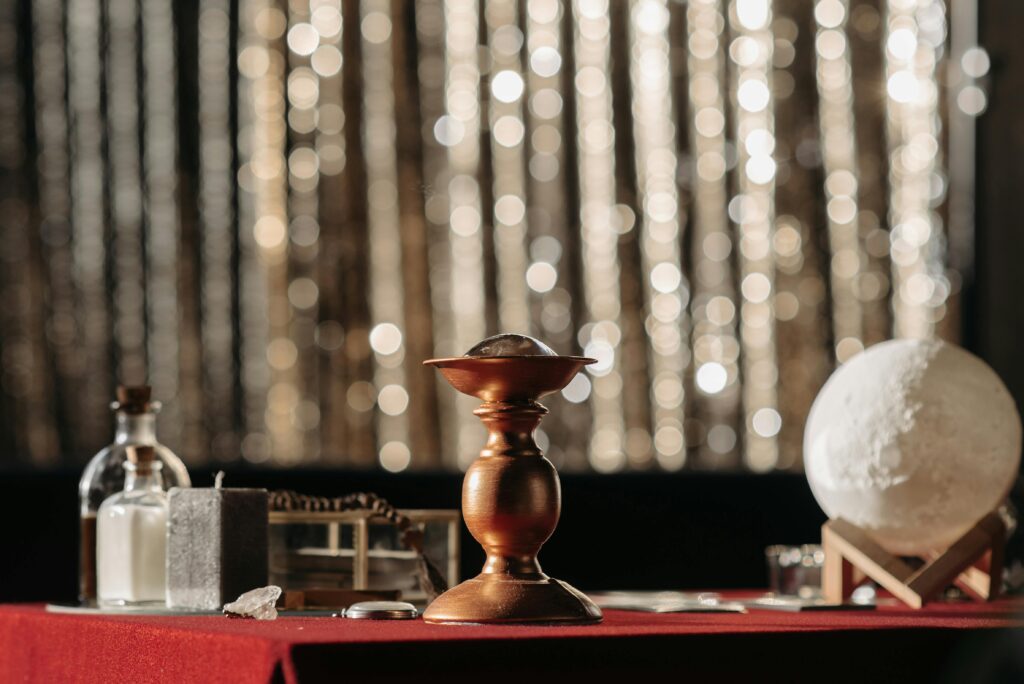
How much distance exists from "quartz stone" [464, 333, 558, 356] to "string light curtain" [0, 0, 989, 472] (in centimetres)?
227

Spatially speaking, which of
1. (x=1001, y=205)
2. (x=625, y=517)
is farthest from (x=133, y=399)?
(x=1001, y=205)

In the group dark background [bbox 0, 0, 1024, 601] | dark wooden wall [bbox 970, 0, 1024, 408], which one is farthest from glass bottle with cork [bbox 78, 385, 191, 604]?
dark wooden wall [bbox 970, 0, 1024, 408]

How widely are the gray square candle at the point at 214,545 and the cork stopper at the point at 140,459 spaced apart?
109 millimetres

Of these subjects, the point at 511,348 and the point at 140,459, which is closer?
the point at 511,348

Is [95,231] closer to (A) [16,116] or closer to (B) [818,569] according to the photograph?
(A) [16,116]

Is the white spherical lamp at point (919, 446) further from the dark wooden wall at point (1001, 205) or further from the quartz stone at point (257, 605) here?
the dark wooden wall at point (1001, 205)

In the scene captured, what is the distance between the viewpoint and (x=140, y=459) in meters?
1.26

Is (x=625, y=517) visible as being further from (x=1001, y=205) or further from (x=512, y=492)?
(x=512, y=492)

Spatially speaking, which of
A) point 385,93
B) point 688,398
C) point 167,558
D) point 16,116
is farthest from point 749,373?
point 167,558

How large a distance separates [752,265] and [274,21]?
1.17 m

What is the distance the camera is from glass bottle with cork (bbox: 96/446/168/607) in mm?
1224

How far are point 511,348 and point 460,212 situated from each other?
2404 millimetres

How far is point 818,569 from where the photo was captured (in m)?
1.51

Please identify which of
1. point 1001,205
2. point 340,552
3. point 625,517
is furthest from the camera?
point 1001,205
